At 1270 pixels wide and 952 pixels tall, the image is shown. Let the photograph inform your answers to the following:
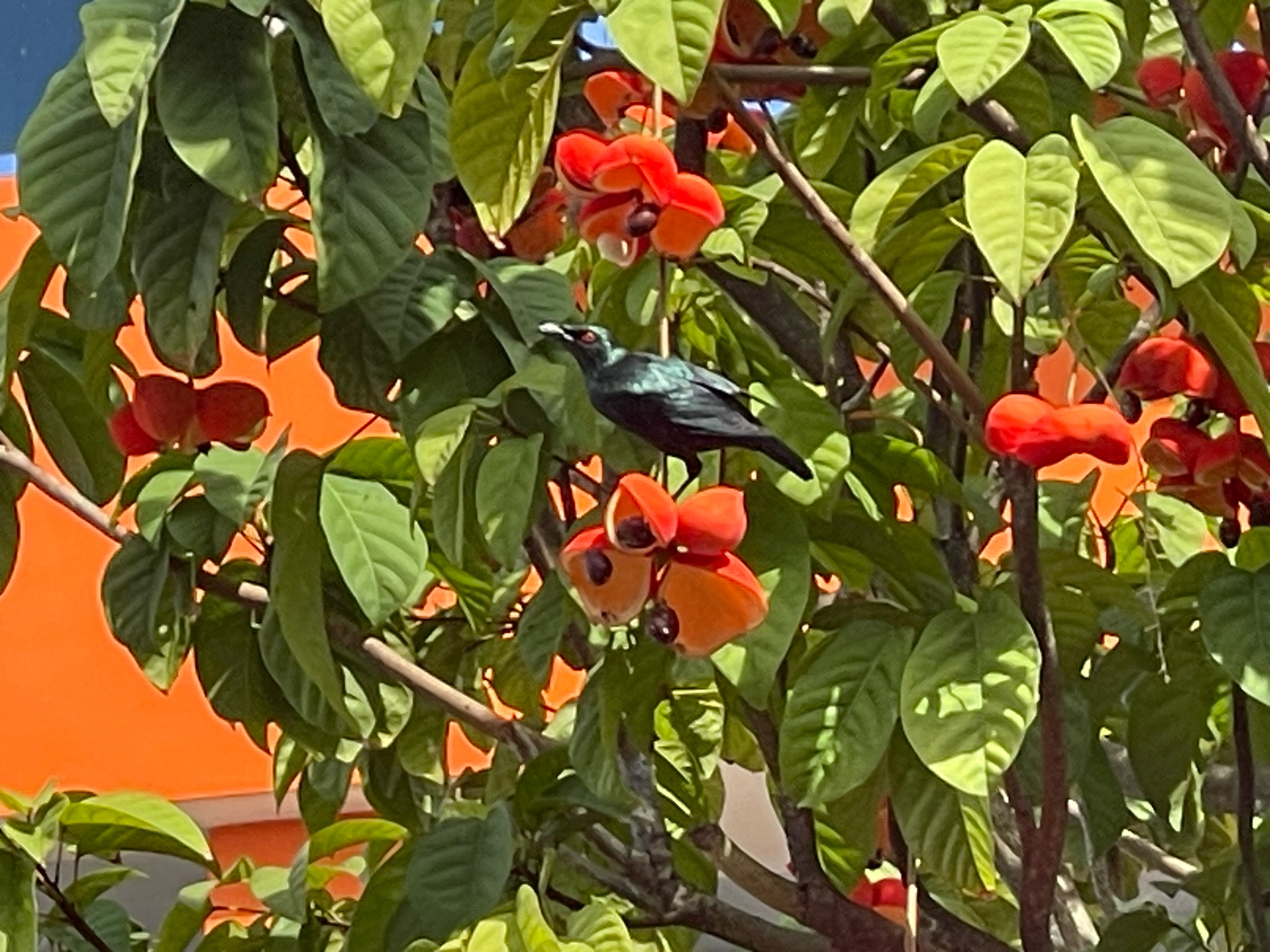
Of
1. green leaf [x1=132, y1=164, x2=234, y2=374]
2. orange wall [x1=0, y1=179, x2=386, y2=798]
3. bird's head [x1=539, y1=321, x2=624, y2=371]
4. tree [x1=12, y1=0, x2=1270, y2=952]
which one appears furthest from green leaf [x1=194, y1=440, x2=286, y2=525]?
orange wall [x1=0, y1=179, x2=386, y2=798]

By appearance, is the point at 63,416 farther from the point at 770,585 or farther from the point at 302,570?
the point at 770,585

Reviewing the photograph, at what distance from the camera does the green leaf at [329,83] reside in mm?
631

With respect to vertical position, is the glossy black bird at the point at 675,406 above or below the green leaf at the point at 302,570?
above

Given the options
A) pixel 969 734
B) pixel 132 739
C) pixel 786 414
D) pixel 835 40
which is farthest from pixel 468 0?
pixel 132 739

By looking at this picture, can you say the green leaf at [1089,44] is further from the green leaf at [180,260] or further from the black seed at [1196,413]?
the green leaf at [180,260]

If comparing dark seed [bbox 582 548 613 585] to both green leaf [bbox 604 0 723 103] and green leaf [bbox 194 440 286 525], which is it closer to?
green leaf [bbox 604 0 723 103]

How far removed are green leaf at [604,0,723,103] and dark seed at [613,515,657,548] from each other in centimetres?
12

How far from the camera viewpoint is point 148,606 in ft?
2.62

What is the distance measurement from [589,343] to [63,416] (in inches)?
16.3

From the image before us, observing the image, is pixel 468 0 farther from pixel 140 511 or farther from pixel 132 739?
pixel 132 739

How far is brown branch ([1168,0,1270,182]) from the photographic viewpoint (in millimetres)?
626

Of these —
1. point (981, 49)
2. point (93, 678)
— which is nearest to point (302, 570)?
point (981, 49)

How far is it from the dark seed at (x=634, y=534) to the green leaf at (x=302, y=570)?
0.24 metres

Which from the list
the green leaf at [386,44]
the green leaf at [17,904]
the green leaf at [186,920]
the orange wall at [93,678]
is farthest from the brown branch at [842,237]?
the orange wall at [93,678]
